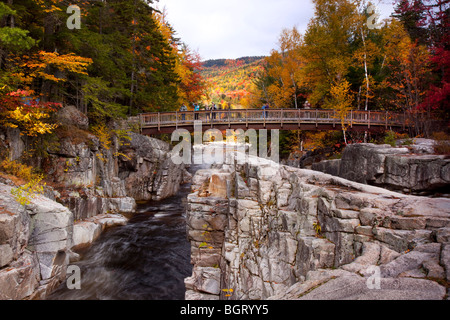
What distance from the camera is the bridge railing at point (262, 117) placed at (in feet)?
57.3

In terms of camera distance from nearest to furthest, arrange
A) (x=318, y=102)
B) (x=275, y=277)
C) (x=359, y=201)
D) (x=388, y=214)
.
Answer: (x=388, y=214), (x=359, y=201), (x=275, y=277), (x=318, y=102)

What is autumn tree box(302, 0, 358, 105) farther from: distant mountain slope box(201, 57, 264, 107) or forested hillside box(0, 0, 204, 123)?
distant mountain slope box(201, 57, 264, 107)

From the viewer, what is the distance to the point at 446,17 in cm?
1411

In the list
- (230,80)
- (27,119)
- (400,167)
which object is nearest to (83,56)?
(27,119)

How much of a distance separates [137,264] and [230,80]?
124m

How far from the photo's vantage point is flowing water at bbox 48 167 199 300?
8852 millimetres

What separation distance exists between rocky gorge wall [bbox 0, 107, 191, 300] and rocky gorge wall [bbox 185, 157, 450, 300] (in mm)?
5207

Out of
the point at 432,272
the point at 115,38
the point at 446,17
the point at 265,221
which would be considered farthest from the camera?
the point at 115,38

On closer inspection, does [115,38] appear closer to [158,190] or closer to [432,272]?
[158,190]

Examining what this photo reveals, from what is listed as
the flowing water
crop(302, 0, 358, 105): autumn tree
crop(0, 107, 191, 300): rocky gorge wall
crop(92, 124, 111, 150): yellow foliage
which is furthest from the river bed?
crop(302, 0, 358, 105): autumn tree
